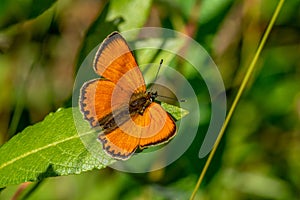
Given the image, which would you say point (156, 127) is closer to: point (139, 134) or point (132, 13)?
point (139, 134)

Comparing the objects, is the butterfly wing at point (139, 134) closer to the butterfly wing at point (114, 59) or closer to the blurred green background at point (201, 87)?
the butterfly wing at point (114, 59)

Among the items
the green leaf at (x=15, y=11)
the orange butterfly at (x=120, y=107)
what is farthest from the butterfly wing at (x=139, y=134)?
the green leaf at (x=15, y=11)

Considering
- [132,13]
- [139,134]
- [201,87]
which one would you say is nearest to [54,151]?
[139,134]

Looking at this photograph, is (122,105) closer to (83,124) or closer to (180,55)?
(83,124)

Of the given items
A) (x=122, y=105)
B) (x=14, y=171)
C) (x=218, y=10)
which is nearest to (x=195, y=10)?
(x=218, y=10)

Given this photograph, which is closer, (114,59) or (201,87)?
(114,59)

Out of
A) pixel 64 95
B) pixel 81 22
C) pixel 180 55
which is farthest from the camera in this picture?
pixel 81 22

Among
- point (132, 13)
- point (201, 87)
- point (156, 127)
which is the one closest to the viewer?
point (156, 127)

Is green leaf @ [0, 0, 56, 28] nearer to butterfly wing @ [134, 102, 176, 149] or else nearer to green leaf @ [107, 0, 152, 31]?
green leaf @ [107, 0, 152, 31]
